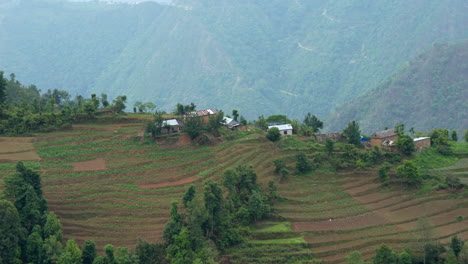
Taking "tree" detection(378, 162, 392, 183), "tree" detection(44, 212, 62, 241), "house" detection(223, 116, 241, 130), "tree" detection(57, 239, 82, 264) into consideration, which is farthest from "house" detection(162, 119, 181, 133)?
"tree" detection(57, 239, 82, 264)

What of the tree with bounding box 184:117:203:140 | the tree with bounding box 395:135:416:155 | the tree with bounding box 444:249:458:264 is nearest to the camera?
the tree with bounding box 444:249:458:264

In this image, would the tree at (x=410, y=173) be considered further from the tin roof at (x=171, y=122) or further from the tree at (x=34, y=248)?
the tree at (x=34, y=248)

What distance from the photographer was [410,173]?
4872 cm

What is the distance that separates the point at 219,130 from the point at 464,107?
57490mm

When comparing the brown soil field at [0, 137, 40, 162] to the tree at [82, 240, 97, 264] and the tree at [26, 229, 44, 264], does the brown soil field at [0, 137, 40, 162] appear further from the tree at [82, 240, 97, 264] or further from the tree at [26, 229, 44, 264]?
the tree at [82, 240, 97, 264]

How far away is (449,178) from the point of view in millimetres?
48156

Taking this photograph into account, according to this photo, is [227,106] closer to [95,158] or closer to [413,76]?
[413,76]

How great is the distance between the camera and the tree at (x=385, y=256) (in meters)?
36.9

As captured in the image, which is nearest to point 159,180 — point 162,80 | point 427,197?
point 427,197

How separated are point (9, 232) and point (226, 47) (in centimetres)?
11829

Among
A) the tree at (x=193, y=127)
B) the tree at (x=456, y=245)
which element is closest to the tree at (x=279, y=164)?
the tree at (x=193, y=127)

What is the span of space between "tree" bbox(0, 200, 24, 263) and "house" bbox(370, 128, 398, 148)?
112 ft

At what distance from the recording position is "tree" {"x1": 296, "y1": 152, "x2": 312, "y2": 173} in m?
50.8

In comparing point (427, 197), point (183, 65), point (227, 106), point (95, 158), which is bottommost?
point (427, 197)
